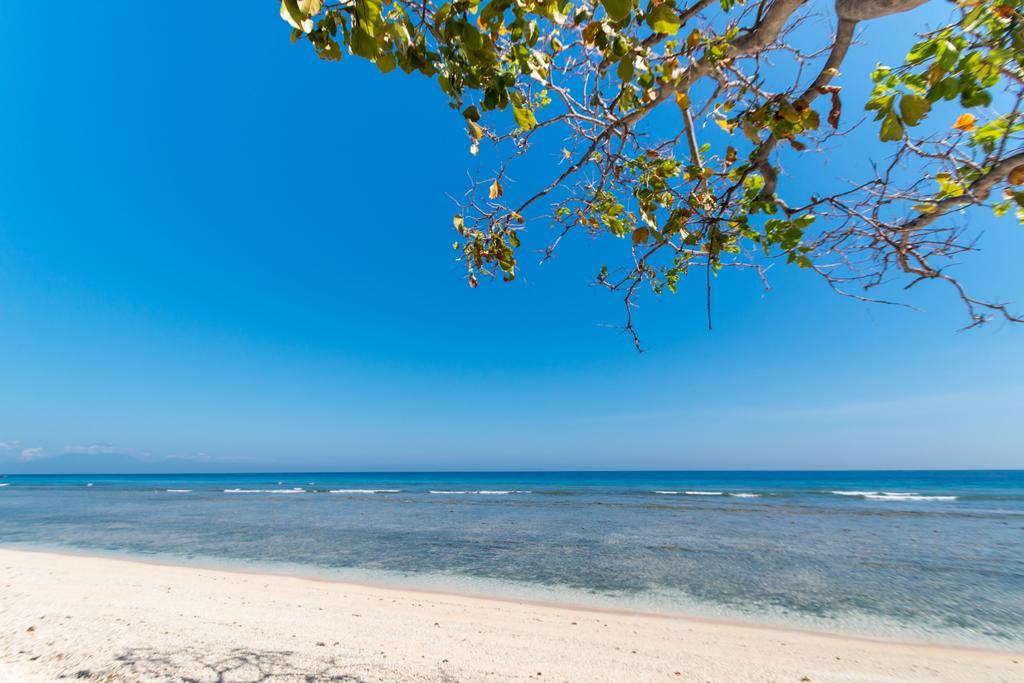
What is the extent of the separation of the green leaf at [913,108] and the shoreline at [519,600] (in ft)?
21.5

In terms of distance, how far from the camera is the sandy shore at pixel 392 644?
381 centimetres

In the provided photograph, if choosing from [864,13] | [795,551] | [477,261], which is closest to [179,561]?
[477,261]

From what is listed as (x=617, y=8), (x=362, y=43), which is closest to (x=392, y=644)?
(x=362, y=43)

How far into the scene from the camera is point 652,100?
2084mm

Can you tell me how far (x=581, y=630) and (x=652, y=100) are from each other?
18.9ft

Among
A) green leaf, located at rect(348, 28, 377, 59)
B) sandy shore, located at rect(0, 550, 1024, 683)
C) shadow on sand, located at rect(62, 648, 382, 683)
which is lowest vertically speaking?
sandy shore, located at rect(0, 550, 1024, 683)

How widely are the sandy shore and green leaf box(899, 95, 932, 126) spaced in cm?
455

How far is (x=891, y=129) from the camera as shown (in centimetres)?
127

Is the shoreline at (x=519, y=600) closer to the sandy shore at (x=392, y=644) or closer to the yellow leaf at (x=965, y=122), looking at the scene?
the sandy shore at (x=392, y=644)

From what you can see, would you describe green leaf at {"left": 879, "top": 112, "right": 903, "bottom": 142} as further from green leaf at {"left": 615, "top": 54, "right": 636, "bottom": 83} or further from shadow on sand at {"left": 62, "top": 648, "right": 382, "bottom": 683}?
shadow on sand at {"left": 62, "top": 648, "right": 382, "bottom": 683}

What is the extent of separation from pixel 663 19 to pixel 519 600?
752 centimetres

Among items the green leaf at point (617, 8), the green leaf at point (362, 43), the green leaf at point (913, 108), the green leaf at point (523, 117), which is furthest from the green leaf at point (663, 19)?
the green leaf at point (362, 43)

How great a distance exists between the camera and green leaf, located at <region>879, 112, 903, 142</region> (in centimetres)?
125

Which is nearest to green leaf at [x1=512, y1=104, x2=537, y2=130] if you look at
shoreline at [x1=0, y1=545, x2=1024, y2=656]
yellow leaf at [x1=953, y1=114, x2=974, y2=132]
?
yellow leaf at [x1=953, y1=114, x2=974, y2=132]
